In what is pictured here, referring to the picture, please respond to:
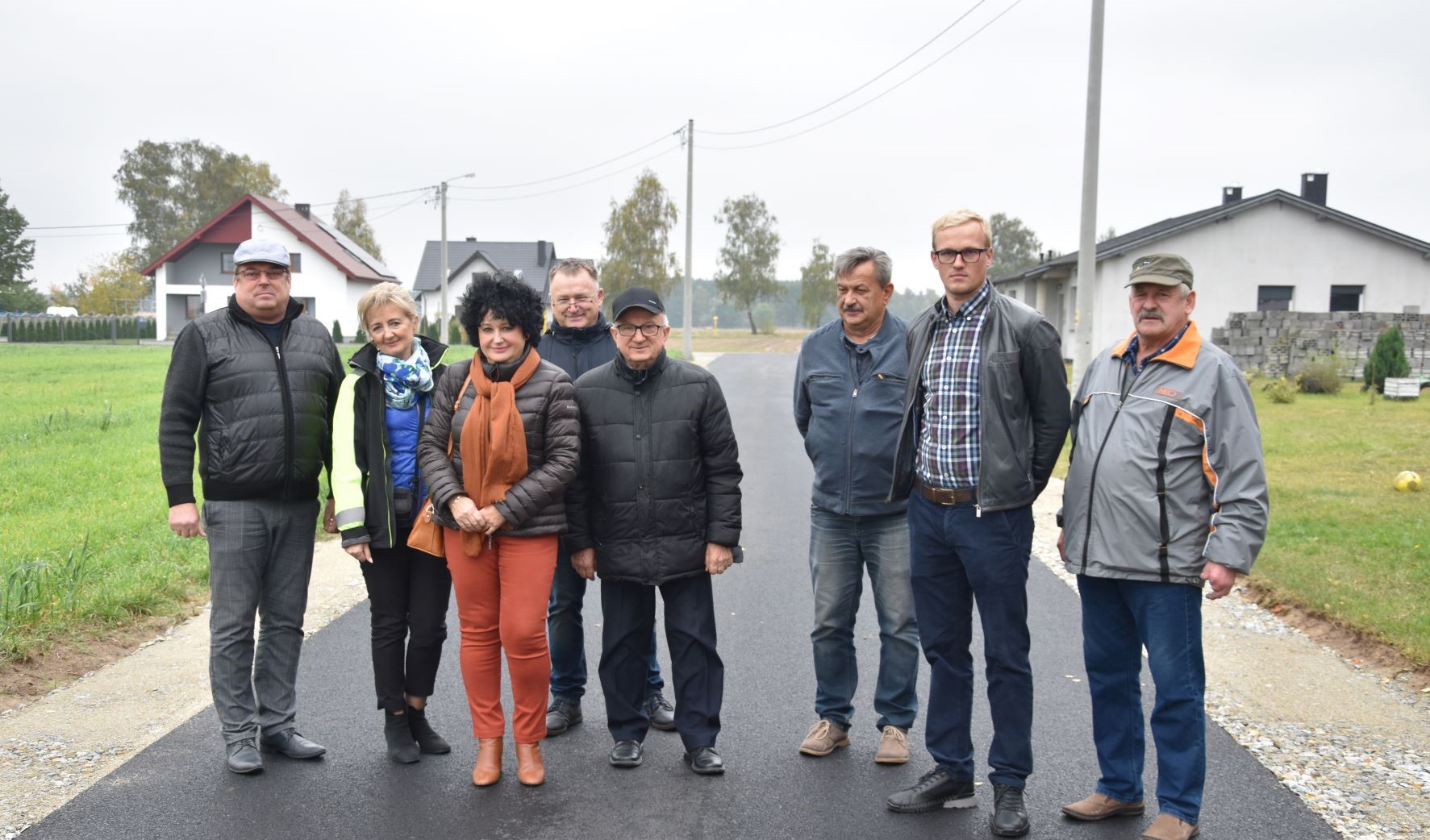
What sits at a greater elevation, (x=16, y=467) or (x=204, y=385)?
(x=204, y=385)

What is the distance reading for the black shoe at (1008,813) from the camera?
3975 mm

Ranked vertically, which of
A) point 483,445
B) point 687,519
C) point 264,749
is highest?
point 483,445

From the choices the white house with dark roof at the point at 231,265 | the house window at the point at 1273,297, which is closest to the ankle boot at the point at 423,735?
the house window at the point at 1273,297

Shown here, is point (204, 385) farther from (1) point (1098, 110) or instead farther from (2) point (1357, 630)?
(1) point (1098, 110)

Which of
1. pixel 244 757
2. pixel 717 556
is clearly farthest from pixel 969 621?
pixel 244 757

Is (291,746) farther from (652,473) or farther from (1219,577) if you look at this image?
(1219,577)

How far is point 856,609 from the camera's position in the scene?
4.86m

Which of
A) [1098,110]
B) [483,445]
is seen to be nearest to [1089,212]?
[1098,110]

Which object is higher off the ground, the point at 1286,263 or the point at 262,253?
the point at 1286,263

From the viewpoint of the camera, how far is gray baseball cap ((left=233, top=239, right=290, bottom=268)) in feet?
15.3

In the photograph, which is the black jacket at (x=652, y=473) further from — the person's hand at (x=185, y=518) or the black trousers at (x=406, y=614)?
the person's hand at (x=185, y=518)

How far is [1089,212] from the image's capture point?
51.2 ft

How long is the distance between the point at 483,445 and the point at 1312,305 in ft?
111

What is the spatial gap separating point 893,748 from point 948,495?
1192 millimetres
